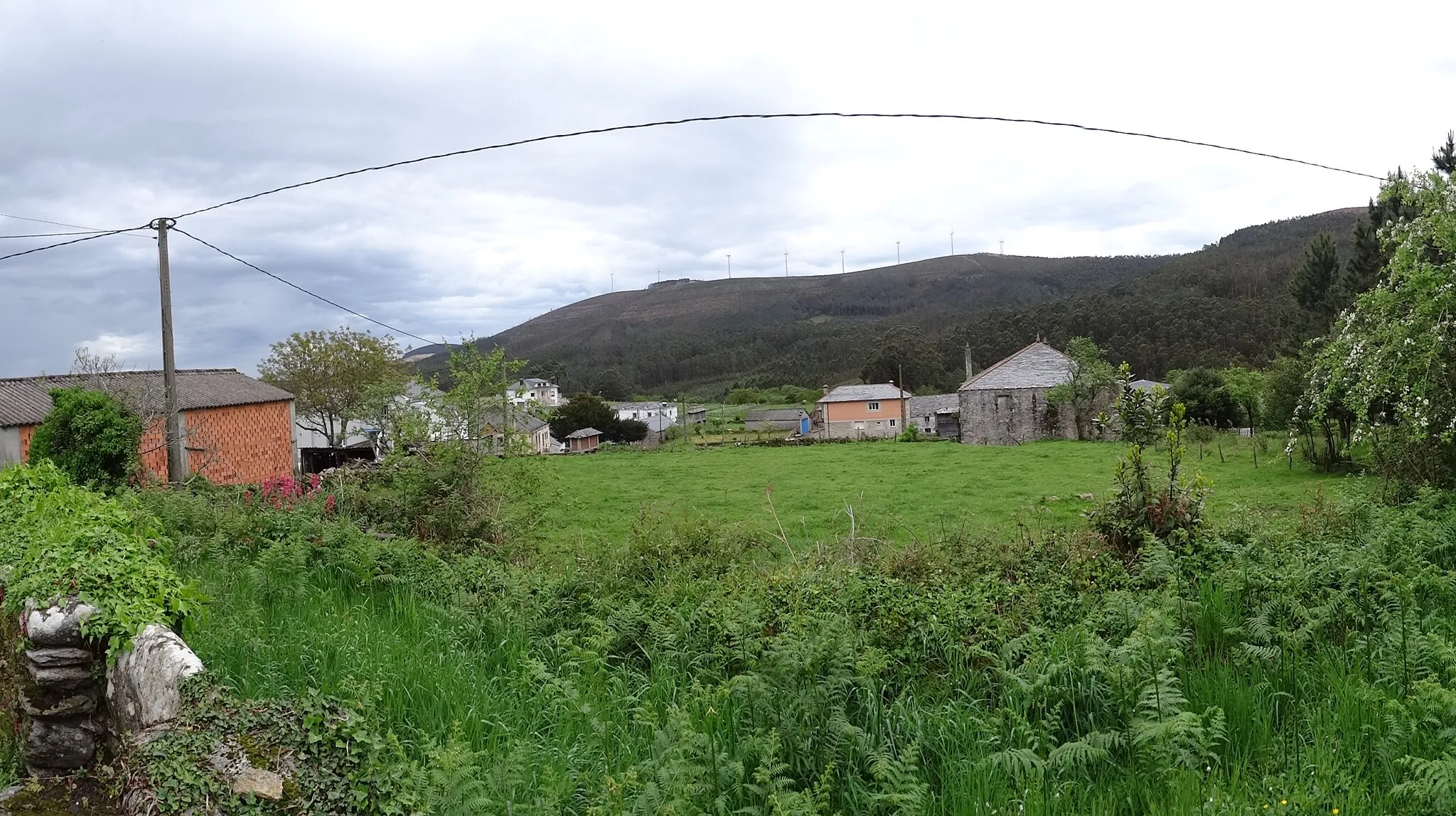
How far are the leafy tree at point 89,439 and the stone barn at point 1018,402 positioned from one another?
3492 cm

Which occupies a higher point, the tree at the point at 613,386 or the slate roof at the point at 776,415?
the tree at the point at 613,386

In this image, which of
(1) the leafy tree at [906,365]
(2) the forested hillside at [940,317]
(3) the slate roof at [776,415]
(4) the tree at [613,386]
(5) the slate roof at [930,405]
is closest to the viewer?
(2) the forested hillside at [940,317]

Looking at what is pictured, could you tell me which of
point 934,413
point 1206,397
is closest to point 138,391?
point 1206,397

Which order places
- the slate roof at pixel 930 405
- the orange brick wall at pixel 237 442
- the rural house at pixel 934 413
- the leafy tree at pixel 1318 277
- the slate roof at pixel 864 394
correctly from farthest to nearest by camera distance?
1. the slate roof at pixel 930 405
2. the slate roof at pixel 864 394
3. the rural house at pixel 934 413
4. the leafy tree at pixel 1318 277
5. the orange brick wall at pixel 237 442

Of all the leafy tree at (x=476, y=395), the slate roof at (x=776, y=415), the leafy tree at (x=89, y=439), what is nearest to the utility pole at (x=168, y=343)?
the leafy tree at (x=89, y=439)

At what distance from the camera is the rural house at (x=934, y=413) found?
5600 cm

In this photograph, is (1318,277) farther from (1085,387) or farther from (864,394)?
(864,394)

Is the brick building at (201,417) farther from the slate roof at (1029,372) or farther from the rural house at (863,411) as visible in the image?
the rural house at (863,411)

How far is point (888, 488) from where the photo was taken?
65.6 feet

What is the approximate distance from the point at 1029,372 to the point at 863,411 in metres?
17.9

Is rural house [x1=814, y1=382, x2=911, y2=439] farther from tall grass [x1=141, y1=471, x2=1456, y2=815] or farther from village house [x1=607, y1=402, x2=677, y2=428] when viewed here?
tall grass [x1=141, y1=471, x2=1456, y2=815]

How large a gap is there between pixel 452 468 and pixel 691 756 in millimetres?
8578

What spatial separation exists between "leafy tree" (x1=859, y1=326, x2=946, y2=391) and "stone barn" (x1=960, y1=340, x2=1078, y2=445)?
27470 mm

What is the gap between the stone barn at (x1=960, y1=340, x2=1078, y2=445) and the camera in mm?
40969
